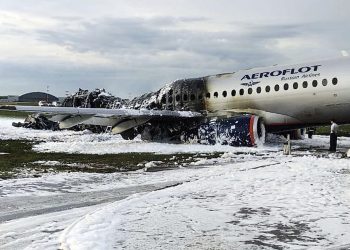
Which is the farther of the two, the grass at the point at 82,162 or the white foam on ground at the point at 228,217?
the grass at the point at 82,162

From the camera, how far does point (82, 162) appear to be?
15750 millimetres

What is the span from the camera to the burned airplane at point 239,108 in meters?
20.0

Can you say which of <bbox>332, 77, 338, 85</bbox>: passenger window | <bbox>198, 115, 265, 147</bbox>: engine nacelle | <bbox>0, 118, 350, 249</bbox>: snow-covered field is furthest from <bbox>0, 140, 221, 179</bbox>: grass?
<bbox>332, 77, 338, 85</bbox>: passenger window

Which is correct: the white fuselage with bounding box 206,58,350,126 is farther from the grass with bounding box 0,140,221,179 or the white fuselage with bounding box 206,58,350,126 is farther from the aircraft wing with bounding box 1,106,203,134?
the grass with bounding box 0,140,221,179

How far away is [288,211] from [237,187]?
2.31m

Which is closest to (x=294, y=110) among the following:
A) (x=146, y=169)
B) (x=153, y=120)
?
(x=153, y=120)

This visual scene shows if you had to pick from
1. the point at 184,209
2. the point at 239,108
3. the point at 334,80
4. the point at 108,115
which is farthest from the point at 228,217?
the point at 239,108

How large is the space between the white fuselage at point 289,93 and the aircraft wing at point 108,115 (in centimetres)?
178

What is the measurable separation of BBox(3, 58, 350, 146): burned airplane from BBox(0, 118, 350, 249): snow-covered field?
23.5ft

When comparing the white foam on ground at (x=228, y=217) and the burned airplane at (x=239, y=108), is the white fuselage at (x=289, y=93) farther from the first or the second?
the white foam on ground at (x=228, y=217)

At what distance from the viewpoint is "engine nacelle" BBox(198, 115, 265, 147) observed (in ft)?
65.6

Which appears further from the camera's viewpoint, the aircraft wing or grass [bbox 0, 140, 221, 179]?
the aircraft wing

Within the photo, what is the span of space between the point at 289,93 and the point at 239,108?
2.59 metres

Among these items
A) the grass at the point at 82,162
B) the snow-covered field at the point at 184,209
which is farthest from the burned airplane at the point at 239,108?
the snow-covered field at the point at 184,209
